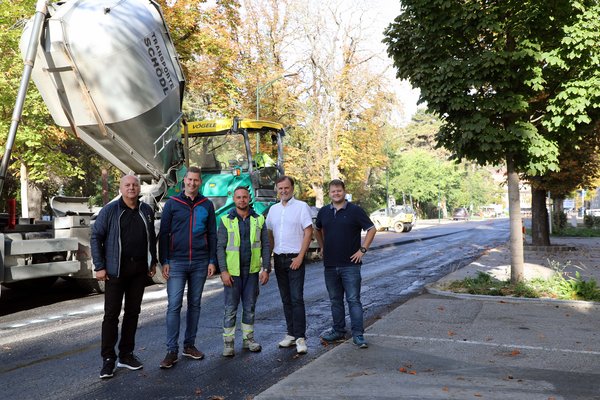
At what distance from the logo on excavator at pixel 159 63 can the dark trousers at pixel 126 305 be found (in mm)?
4841

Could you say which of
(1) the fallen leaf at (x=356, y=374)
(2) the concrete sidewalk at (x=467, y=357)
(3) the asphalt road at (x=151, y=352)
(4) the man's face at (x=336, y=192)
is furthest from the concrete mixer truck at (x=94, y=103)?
(1) the fallen leaf at (x=356, y=374)

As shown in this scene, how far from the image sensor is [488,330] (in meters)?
7.00

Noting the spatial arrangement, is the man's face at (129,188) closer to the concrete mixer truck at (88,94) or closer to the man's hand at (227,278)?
the man's hand at (227,278)

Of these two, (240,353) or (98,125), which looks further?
(98,125)

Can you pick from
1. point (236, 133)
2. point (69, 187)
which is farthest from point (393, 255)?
point (69, 187)

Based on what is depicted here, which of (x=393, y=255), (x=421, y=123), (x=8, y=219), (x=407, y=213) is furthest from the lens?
(x=421, y=123)

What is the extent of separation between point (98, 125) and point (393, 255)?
1288 centimetres

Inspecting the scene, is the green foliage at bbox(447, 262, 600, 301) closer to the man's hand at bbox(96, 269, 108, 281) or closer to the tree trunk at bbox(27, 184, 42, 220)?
the man's hand at bbox(96, 269, 108, 281)

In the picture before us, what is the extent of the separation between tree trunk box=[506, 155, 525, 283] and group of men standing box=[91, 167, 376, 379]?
4.60 m

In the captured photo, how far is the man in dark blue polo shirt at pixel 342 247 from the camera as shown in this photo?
6.41 metres

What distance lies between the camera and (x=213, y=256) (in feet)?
19.4

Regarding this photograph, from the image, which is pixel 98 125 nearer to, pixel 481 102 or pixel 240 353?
pixel 240 353

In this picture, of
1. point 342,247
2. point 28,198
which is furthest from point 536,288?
point 28,198

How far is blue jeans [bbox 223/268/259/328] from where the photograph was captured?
5984 millimetres
